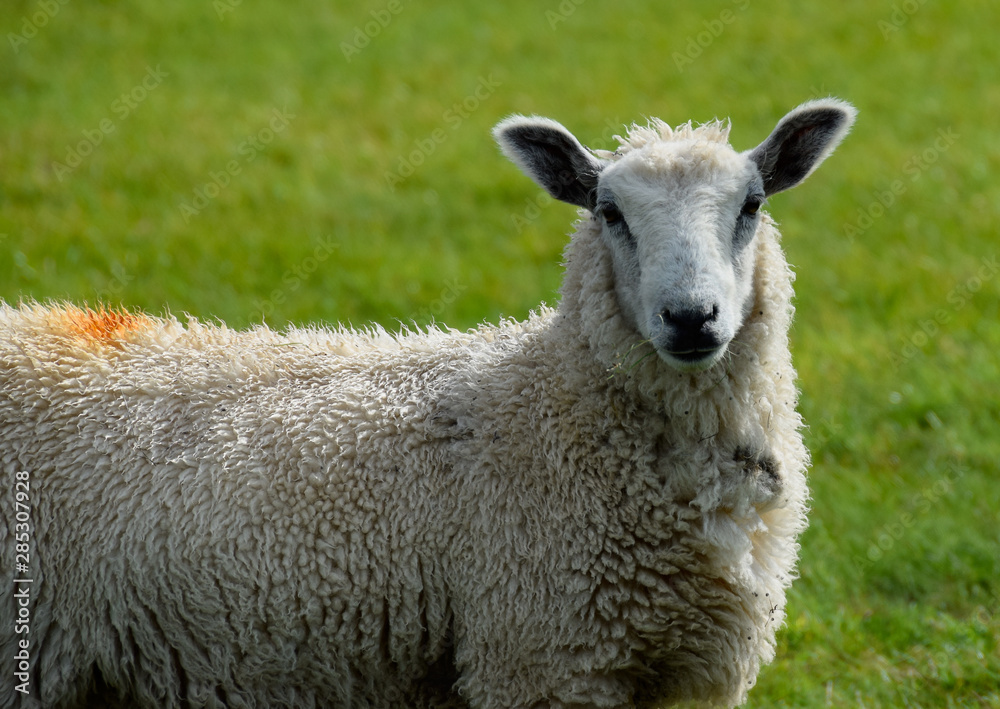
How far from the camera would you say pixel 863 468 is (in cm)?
732

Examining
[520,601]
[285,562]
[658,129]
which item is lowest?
[520,601]

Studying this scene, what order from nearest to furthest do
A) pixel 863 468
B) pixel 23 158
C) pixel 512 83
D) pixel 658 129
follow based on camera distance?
pixel 658 129
pixel 863 468
pixel 23 158
pixel 512 83

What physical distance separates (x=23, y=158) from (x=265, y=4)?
4840 mm

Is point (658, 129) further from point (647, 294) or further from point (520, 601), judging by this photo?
point (520, 601)

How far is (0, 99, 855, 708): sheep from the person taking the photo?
4.15 meters

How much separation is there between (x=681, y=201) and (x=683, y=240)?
0.68 ft

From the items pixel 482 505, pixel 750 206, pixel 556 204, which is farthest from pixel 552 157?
pixel 556 204

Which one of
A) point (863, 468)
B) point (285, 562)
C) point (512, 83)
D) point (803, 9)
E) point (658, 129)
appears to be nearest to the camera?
point (285, 562)

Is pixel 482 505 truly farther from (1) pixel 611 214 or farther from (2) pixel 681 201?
(2) pixel 681 201

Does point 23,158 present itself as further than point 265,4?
No

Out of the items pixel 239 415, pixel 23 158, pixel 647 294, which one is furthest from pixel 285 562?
pixel 23 158

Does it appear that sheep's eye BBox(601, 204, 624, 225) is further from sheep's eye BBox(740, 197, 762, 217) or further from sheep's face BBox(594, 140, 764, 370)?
sheep's eye BBox(740, 197, 762, 217)

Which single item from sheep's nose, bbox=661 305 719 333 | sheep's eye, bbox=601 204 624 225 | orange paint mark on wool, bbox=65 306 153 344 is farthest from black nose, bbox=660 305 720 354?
orange paint mark on wool, bbox=65 306 153 344

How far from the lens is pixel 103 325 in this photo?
4930 mm
